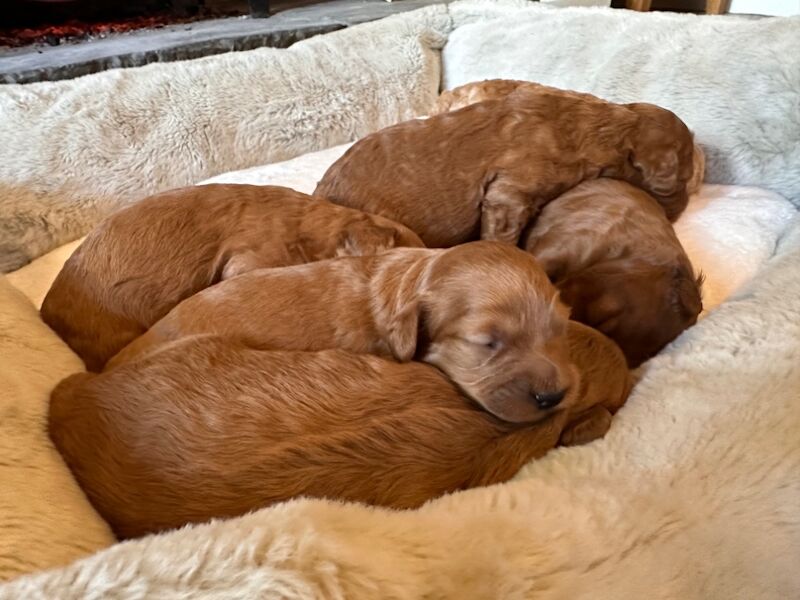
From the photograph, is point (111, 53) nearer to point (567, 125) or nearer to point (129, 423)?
point (567, 125)

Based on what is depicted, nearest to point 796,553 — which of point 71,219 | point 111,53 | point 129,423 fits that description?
point 129,423

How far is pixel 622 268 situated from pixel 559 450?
24.7 inches

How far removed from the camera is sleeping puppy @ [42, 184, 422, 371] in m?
1.83

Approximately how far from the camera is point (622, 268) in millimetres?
1858

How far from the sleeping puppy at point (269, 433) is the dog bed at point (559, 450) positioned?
0.23 feet

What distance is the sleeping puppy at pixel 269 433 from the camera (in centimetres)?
118

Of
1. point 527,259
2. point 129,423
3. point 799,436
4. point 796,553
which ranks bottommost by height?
point 796,553

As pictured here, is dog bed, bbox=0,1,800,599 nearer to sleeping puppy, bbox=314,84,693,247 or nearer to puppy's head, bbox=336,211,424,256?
sleeping puppy, bbox=314,84,693,247

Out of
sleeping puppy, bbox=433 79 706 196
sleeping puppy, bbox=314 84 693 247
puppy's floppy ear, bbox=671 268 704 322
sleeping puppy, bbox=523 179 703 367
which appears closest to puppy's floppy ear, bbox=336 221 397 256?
sleeping puppy, bbox=314 84 693 247

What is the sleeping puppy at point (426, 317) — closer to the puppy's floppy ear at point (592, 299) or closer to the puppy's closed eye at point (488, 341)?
the puppy's closed eye at point (488, 341)

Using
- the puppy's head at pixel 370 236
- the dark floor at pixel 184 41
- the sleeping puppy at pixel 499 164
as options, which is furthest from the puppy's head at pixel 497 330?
the dark floor at pixel 184 41

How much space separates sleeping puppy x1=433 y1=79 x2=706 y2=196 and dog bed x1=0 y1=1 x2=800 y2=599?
8 cm

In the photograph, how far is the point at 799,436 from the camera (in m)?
1.38

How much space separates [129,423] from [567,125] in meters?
1.60
